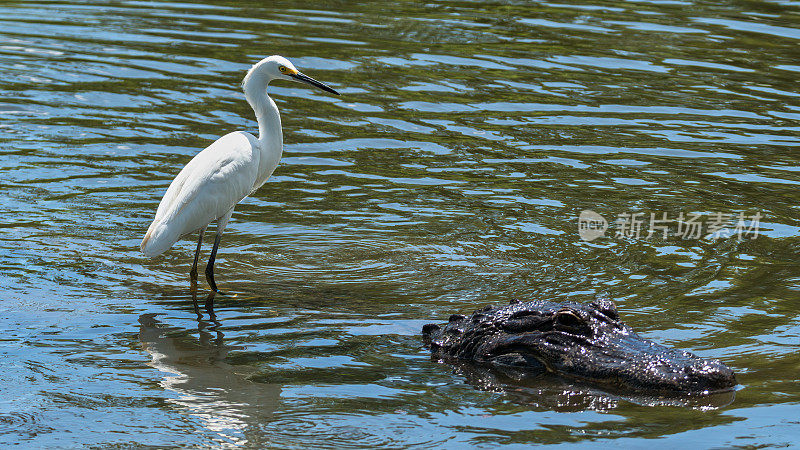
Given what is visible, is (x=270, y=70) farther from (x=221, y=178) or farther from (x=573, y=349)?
(x=573, y=349)

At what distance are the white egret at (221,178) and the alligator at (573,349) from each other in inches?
106

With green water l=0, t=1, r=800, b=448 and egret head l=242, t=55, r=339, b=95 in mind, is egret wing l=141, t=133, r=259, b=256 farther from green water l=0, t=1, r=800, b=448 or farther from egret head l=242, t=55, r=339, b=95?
egret head l=242, t=55, r=339, b=95

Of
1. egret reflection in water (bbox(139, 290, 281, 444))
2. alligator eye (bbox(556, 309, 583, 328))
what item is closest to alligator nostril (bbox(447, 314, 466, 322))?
alligator eye (bbox(556, 309, 583, 328))

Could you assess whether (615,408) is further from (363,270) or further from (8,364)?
(8,364)

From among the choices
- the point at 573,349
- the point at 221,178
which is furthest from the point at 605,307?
the point at 221,178

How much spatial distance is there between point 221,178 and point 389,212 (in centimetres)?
198

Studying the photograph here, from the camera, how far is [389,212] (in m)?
10.8

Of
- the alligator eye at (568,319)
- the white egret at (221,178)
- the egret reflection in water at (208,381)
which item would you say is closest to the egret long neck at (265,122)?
the white egret at (221,178)

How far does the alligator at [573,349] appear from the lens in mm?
6645

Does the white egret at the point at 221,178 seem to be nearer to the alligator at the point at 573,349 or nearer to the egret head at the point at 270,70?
the egret head at the point at 270,70

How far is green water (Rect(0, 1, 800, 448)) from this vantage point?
663 centimetres

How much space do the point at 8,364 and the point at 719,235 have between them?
6.31m

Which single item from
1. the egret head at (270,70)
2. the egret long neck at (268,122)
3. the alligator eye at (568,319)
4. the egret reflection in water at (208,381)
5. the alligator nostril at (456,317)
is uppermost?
the egret head at (270,70)

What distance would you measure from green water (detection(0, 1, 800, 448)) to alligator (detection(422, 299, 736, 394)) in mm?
150
